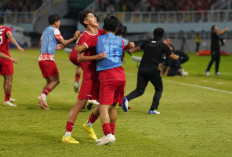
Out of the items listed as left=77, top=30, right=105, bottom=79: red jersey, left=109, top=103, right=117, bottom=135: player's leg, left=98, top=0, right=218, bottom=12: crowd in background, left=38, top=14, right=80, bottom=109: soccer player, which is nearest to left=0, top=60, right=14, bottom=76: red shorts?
left=38, top=14, right=80, bottom=109: soccer player

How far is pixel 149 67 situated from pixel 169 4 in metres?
40.2

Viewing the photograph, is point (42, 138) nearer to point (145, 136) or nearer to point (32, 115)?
point (145, 136)

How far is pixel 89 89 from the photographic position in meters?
7.85

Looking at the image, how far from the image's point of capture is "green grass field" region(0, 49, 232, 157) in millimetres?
7332

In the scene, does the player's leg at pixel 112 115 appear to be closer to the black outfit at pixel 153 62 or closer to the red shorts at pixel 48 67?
the black outfit at pixel 153 62

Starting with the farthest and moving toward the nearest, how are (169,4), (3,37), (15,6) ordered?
(15,6), (169,4), (3,37)

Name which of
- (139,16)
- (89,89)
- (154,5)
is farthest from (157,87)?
(154,5)

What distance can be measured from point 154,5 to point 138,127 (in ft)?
139

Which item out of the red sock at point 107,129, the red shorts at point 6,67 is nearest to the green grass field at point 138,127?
the red sock at point 107,129

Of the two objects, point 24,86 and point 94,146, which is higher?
point 94,146

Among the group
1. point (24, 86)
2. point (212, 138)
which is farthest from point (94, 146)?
point (24, 86)

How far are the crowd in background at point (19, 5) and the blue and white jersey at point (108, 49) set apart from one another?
51.2 m

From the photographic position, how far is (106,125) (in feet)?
24.6

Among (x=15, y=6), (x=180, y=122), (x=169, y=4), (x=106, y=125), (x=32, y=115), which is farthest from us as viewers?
(x=15, y=6)
